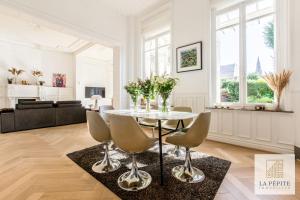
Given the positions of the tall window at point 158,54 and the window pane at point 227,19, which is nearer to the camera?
the window pane at point 227,19

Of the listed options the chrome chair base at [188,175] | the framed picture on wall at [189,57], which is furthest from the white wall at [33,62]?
the chrome chair base at [188,175]

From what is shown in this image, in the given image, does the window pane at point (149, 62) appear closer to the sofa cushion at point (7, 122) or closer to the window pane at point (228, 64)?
the window pane at point (228, 64)

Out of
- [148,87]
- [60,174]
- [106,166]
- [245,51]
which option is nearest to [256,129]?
[245,51]

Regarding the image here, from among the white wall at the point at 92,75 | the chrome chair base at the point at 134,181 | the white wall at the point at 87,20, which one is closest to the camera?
the chrome chair base at the point at 134,181

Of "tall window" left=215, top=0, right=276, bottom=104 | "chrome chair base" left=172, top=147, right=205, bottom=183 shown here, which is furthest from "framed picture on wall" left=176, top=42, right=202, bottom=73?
"chrome chair base" left=172, top=147, right=205, bottom=183

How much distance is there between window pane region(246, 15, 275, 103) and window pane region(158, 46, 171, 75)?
6.75ft

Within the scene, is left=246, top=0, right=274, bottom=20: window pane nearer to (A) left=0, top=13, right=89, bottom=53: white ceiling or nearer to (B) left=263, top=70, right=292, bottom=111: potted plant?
(B) left=263, top=70, right=292, bottom=111: potted plant

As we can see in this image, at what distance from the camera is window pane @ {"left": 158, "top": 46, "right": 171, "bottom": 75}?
4843 millimetres

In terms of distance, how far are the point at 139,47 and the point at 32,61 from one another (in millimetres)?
5692

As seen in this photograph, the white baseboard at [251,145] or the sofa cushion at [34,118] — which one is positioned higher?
the sofa cushion at [34,118]

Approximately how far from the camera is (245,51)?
3.31m

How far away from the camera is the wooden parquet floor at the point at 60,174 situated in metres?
1.67

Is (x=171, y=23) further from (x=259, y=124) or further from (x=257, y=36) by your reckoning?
(x=259, y=124)

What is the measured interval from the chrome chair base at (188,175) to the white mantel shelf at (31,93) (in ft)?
26.1
